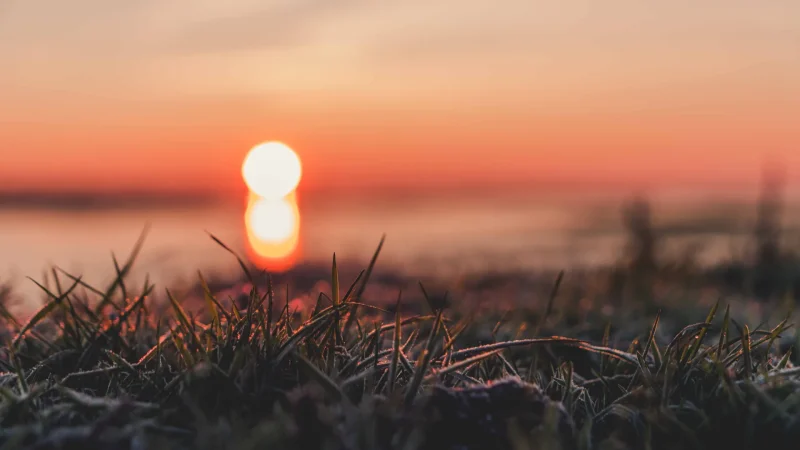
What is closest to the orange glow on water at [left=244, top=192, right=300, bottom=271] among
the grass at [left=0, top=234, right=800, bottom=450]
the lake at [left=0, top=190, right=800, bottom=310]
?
the lake at [left=0, top=190, right=800, bottom=310]

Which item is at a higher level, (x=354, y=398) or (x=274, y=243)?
(x=354, y=398)

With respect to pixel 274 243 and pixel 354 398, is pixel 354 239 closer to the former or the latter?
pixel 274 243

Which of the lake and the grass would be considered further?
the lake

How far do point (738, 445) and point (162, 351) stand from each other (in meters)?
1.62

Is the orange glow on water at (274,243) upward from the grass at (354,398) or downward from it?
downward

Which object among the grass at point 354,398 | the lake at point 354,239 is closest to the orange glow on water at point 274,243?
the lake at point 354,239

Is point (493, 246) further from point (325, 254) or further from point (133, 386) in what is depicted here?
point (133, 386)

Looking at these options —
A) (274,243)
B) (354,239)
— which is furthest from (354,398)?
(274,243)

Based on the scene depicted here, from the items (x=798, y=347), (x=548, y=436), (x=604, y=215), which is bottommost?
(x=604, y=215)

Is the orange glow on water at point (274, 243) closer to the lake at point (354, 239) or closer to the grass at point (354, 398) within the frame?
the lake at point (354, 239)

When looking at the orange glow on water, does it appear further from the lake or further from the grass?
the grass

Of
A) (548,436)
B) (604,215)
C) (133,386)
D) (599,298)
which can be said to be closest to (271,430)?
(548,436)

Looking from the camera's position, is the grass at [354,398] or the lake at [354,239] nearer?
the grass at [354,398]

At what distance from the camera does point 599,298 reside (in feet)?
16.1
